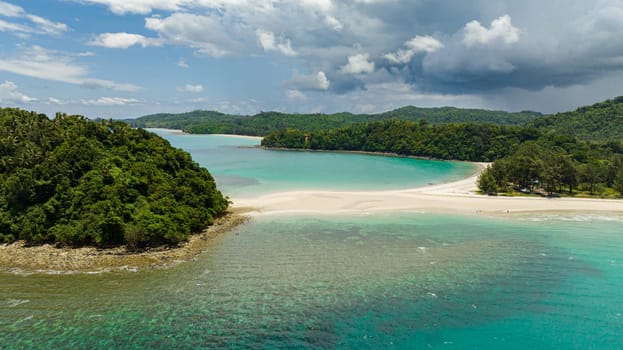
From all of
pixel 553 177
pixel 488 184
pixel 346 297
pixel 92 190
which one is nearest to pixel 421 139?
pixel 488 184

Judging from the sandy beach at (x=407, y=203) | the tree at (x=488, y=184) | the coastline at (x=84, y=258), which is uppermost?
A: the tree at (x=488, y=184)

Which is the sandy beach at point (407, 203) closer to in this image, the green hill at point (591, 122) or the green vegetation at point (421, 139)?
the green vegetation at point (421, 139)

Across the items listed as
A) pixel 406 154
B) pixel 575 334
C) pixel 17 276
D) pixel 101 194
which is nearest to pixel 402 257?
pixel 575 334

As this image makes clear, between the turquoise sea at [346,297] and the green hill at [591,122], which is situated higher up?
the green hill at [591,122]

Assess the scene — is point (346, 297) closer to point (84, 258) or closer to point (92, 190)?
point (84, 258)

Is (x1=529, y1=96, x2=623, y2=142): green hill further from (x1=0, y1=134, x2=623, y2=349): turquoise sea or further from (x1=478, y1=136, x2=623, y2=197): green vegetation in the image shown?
(x1=0, y1=134, x2=623, y2=349): turquoise sea

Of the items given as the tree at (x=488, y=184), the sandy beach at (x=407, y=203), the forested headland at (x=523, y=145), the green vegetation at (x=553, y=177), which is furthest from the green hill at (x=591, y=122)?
the sandy beach at (x=407, y=203)
